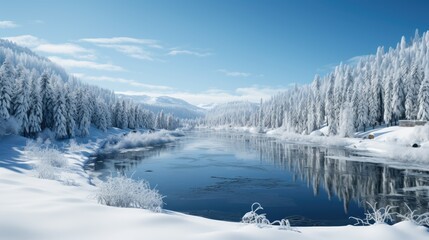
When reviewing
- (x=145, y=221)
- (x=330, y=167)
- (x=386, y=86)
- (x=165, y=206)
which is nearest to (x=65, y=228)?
(x=145, y=221)

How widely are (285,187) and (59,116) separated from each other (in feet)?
142

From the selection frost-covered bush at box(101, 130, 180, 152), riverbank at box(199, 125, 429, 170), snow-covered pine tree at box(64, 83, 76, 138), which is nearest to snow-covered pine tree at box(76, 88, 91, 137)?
snow-covered pine tree at box(64, 83, 76, 138)

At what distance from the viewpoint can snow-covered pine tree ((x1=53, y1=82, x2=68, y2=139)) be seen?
50.8 metres

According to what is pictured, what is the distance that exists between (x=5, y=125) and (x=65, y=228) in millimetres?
42115

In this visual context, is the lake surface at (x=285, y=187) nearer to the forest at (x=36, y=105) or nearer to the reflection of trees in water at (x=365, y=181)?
the reflection of trees in water at (x=365, y=181)

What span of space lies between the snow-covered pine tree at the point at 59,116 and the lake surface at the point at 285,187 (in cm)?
2066

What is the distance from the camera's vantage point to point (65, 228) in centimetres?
663

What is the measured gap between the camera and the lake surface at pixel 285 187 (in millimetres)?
16875

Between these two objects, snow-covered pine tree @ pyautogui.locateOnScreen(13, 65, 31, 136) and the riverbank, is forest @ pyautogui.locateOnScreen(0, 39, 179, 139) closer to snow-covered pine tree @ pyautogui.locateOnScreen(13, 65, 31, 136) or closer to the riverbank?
snow-covered pine tree @ pyautogui.locateOnScreen(13, 65, 31, 136)

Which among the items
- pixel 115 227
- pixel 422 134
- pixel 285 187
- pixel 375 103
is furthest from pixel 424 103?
pixel 115 227

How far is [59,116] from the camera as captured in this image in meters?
50.8

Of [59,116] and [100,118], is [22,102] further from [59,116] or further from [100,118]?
[100,118]

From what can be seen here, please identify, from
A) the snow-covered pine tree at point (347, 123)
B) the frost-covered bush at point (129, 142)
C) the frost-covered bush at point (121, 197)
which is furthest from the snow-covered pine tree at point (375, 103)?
the frost-covered bush at point (121, 197)

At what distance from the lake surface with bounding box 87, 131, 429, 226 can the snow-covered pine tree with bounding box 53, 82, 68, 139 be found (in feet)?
67.8
